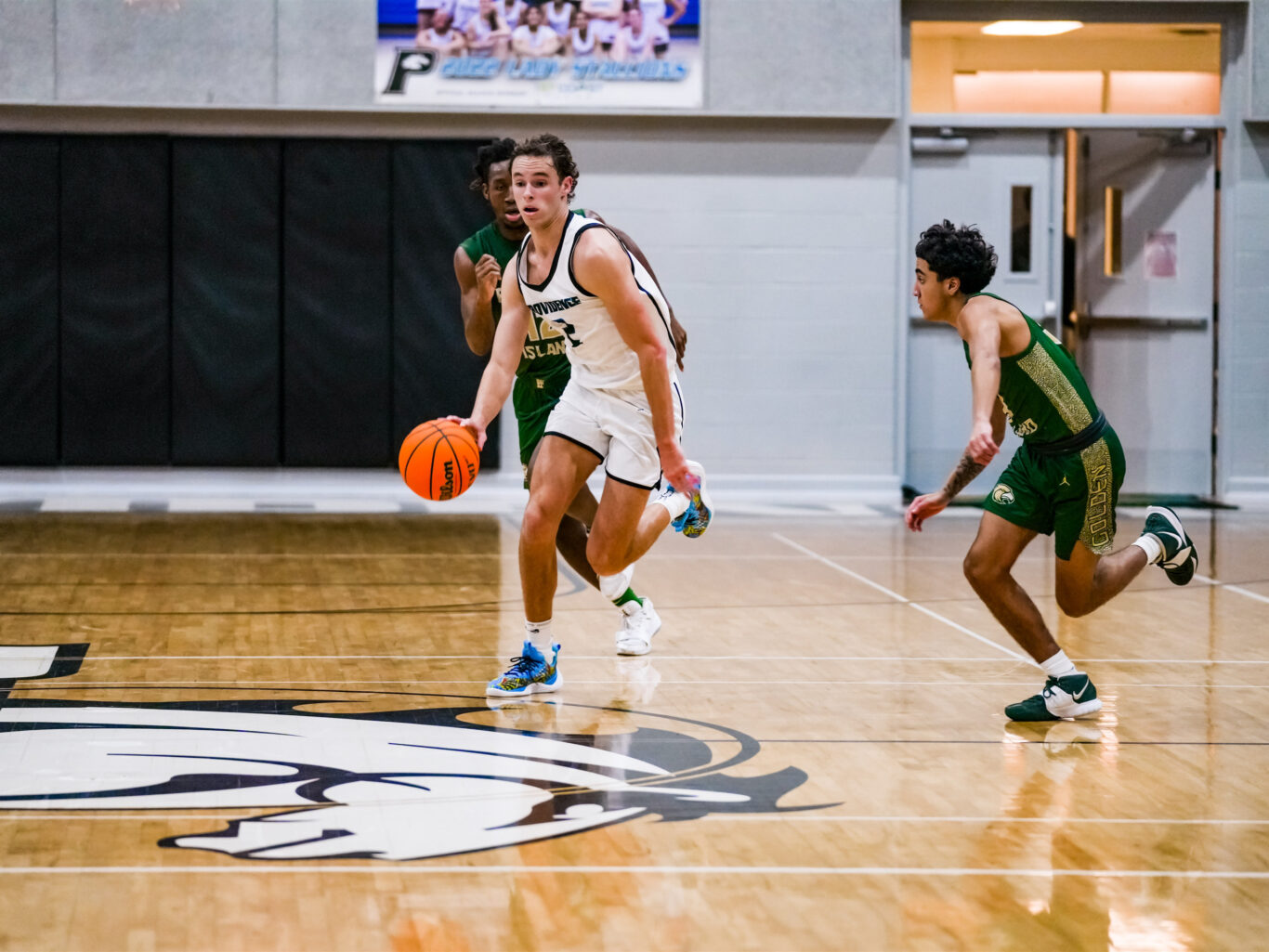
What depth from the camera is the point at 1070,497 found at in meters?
4.48

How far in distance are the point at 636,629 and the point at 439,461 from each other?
1.28 metres

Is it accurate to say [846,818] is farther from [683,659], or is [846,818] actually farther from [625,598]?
[625,598]

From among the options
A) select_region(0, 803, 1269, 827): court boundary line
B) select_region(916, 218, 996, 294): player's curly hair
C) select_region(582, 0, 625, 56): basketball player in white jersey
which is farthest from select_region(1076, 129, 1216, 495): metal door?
select_region(0, 803, 1269, 827): court boundary line

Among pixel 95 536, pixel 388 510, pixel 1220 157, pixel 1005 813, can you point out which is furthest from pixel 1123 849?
pixel 1220 157

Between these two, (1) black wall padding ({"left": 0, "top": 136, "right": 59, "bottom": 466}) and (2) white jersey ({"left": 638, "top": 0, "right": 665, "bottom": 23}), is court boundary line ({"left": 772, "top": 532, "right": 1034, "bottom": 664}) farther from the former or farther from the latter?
(1) black wall padding ({"left": 0, "top": 136, "right": 59, "bottom": 466})

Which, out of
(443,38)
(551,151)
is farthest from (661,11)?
(551,151)

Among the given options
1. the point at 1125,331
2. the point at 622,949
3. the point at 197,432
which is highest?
the point at 1125,331

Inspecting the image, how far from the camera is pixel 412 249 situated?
11672 mm

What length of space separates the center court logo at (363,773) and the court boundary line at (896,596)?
70.7 inches

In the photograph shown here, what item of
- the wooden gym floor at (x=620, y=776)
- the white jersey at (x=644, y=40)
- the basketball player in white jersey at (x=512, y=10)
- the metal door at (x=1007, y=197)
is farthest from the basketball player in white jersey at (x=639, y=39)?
the wooden gym floor at (x=620, y=776)

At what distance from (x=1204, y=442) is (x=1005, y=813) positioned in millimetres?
9562

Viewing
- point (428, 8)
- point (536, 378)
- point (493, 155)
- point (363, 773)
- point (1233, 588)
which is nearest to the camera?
point (363, 773)

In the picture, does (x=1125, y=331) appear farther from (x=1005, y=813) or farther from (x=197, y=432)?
(x=1005, y=813)

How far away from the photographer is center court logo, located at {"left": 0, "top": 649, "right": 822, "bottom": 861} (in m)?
3.29
